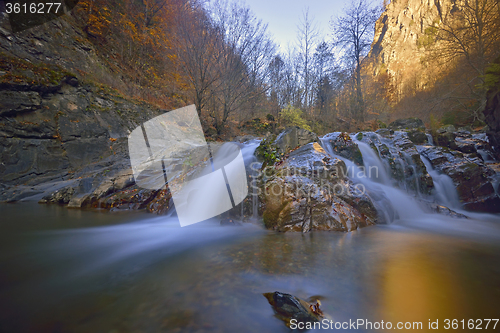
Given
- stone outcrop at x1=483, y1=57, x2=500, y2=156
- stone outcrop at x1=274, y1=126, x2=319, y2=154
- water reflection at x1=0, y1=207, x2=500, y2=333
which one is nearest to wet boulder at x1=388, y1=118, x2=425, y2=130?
stone outcrop at x1=483, y1=57, x2=500, y2=156

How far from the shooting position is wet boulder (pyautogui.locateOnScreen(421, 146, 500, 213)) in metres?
5.55

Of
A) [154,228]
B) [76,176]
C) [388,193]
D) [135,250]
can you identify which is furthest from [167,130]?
[388,193]

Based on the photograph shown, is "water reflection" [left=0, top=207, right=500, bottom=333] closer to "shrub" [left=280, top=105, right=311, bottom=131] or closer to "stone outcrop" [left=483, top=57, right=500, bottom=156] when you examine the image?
"stone outcrop" [left=483, top=57, right=500, bottom=156]

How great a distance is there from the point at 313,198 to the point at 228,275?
99.8 inches

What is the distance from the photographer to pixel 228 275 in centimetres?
242

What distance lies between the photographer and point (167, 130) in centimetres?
1184

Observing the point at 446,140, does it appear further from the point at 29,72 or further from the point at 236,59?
the point at 29,72

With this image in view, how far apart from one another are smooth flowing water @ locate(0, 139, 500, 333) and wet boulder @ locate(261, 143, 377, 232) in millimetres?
318

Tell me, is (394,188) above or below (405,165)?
below

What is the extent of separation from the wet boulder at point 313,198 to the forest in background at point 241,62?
8926 mm
